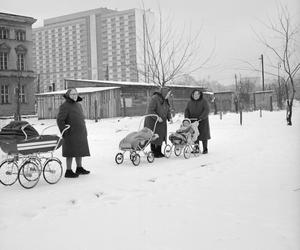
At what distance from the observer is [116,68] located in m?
40.9

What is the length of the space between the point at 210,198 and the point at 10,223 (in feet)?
8.71

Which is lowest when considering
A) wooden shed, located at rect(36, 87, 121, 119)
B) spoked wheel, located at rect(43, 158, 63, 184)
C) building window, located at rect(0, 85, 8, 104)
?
spoked wheel, located at rect(43, 158, 63, 184)

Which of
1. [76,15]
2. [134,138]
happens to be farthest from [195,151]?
[76,15]

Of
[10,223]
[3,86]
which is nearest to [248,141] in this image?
[10,223]

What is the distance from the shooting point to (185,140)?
1084cm

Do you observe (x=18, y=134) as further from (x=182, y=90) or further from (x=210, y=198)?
(x=182, y=90)

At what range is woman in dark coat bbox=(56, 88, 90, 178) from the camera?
8062mm

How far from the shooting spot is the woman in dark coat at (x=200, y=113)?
11664mm

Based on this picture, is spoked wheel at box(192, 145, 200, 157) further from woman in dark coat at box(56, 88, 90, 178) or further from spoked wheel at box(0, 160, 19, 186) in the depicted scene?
spoked wheel at box(0, 160, 19, 186)

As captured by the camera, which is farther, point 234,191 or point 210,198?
point 234,191

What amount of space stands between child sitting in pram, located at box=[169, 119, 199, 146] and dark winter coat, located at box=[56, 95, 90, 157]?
3.17 metres

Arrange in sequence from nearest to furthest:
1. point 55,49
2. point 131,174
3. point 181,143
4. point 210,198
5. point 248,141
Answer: point 210,198 → point 131,174 → point 181,143 → point 248,141 → point 55,49

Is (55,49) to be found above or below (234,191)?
above

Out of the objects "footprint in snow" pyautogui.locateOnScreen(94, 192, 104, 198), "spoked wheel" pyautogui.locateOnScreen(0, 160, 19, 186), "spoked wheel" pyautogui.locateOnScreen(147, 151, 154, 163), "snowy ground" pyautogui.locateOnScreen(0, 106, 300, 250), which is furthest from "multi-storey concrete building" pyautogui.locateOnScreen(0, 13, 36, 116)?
"footprint in snow" pyautogui.locateOnScreen(94, 192, 104, 198)
